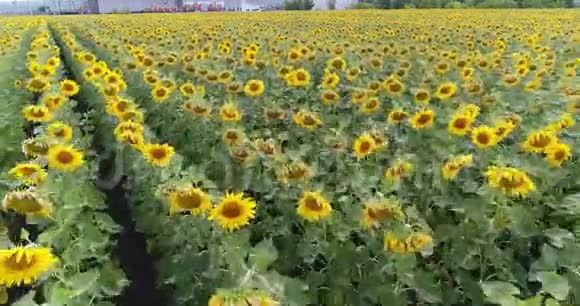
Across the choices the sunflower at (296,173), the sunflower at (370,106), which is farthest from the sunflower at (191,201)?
the sunflower at (370,106)

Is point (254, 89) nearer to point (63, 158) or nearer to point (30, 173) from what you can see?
point (63, 158)

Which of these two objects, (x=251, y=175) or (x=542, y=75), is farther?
(x=542, y=75)

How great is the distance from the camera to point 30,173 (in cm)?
277

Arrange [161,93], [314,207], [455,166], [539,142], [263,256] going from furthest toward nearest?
[161,93] → [539,142] → [455,166] → [314,207] → [263,256]

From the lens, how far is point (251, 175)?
2.92m

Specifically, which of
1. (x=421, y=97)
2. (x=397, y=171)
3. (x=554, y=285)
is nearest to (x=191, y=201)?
(x=397, y=171)

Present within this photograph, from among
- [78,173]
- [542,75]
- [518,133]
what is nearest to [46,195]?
[78,173]

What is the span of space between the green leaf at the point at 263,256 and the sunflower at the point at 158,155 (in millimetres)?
1045

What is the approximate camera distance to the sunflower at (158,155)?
296 cm

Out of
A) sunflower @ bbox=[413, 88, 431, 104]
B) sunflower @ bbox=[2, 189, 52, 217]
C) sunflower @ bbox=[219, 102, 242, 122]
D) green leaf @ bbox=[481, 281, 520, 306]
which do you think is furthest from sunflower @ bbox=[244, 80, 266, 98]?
green leaf @ bbox=[481, 281, 520, 306]

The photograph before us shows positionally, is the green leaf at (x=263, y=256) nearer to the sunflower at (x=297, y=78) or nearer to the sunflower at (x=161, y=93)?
the sunflower at (x=161, y=93)

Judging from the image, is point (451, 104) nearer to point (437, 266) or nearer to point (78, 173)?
point (437, 266)

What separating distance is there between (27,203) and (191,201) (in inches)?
22.0

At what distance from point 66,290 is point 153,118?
2.88m
